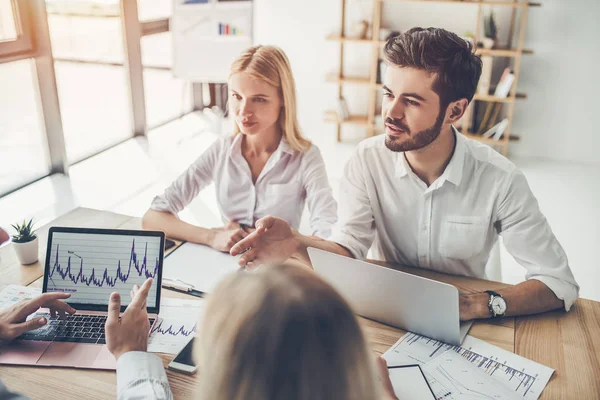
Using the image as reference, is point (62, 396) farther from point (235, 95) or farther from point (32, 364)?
point (235, 95)

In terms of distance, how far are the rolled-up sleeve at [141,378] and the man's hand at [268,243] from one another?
412 mm

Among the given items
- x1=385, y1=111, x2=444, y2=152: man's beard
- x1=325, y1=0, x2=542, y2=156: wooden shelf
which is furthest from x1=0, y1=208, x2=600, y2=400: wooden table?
x1=325, y1=0, x2=542, y2=156: wooden shelf

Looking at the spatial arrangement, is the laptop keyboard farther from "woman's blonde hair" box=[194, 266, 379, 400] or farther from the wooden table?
"woman's blonde hair" box=[194, 266, 379, 400]

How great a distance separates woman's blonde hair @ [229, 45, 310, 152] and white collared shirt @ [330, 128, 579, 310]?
316 millimetres

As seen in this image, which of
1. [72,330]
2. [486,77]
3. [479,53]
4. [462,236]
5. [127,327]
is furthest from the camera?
[486,77]

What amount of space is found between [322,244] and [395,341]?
0.44 metres

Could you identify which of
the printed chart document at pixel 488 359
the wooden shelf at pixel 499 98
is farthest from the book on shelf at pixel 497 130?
the printed chart document at pixel 488 359

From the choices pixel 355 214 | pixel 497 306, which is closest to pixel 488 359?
pixel 497 306

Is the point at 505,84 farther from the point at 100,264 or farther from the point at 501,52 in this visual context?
the point at 100,264

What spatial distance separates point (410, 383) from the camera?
1.07m

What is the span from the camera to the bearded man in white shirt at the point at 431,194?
1.47 m

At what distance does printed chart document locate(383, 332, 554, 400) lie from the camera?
1.08m

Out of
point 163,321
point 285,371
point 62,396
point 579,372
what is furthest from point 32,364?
point 579,372

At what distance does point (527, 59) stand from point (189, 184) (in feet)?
12.3
